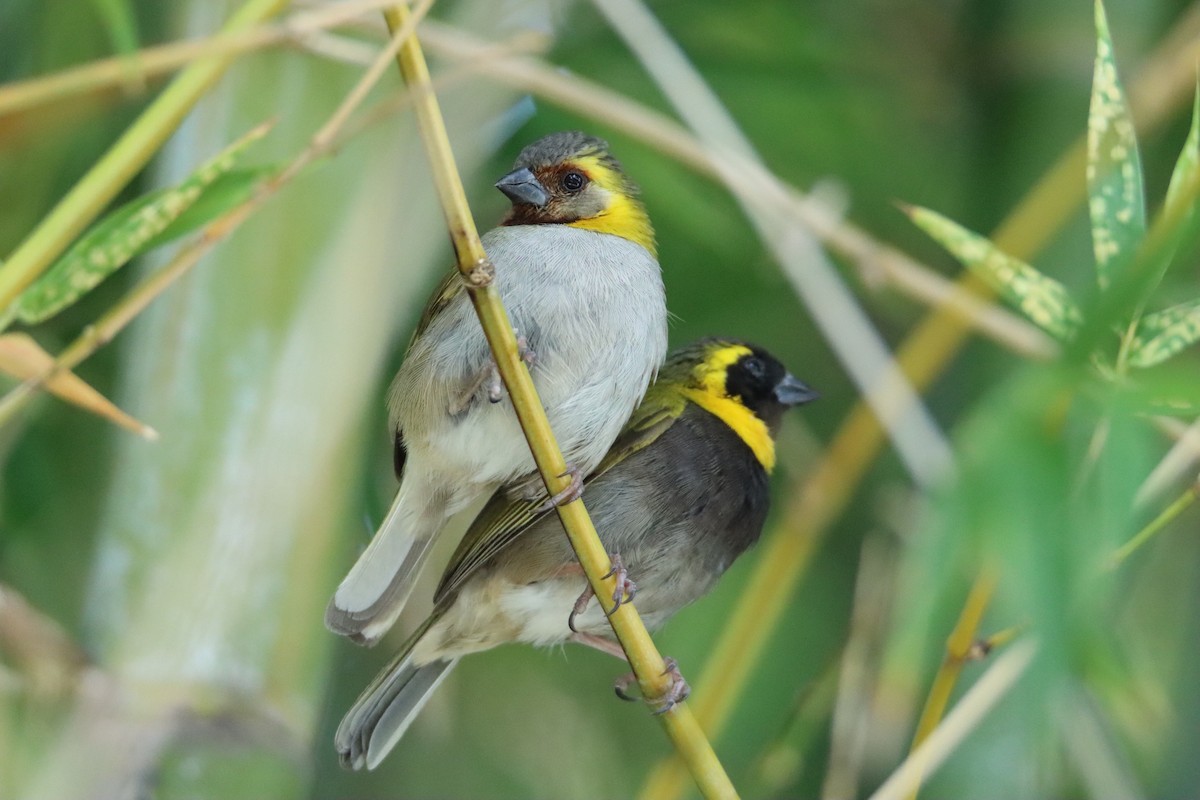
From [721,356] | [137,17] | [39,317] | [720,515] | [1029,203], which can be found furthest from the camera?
[137,17]

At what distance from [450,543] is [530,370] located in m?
0.58

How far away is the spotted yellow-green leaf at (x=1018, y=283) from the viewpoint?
4.35 ft

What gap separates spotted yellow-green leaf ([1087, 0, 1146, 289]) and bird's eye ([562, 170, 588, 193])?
3.18ft

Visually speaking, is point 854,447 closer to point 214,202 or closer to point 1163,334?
point 1163,334

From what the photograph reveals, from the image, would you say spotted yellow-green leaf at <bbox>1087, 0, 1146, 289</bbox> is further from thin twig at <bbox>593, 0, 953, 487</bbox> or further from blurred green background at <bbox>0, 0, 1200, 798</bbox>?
thin twig at <bbox>593, 0, 953, 487</bbox>

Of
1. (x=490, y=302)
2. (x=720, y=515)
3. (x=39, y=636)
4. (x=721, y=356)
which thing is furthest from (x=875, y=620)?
(x=39, y=636)

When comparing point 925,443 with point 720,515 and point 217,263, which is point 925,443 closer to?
point 720,515

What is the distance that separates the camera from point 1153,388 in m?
1.14

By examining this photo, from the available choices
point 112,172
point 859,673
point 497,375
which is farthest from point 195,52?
point 859,673

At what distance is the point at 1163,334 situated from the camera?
129 cm

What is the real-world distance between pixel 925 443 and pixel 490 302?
663 mm

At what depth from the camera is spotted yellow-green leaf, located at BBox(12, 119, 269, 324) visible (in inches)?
51.1

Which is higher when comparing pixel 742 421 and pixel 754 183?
pixel 754 183

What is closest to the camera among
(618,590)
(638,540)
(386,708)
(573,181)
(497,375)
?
(618,590)
